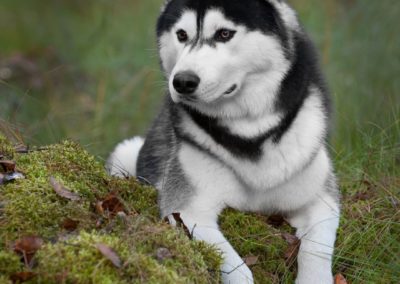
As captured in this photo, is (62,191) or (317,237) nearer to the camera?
(62,191)

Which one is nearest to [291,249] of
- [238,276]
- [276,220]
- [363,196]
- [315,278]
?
[315,278]

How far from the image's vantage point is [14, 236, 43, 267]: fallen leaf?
2937 mm

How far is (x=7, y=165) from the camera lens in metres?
3.59

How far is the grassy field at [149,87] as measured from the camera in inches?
154

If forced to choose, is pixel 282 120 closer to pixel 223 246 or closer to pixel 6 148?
pixel 223 246

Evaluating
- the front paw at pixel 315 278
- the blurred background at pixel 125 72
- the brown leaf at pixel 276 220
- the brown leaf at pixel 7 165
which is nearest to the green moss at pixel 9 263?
the brown leaf at pixel 7 165

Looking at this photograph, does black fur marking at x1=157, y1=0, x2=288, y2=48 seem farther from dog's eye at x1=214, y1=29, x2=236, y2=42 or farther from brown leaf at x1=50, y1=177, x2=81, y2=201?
brown leaf at x1=50, y1=177, x2=81, y2=201

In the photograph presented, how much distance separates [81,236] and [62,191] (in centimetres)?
49

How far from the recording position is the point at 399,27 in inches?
290

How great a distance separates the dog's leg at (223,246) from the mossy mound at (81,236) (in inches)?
5.0

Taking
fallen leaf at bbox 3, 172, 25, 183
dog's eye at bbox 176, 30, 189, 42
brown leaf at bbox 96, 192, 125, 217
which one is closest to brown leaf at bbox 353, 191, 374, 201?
dog's eye at bbox 176, 30, 189, 42

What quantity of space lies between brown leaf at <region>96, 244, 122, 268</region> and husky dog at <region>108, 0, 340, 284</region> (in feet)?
2.71

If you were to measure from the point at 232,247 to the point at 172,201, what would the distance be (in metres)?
0.47

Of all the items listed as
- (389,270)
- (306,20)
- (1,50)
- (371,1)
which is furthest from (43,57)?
(389,270)
